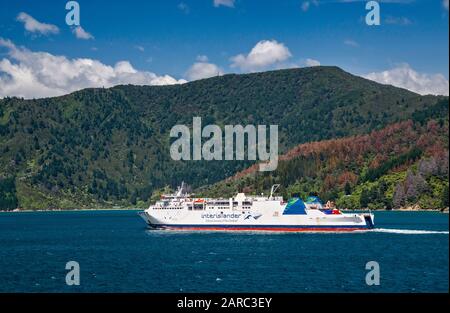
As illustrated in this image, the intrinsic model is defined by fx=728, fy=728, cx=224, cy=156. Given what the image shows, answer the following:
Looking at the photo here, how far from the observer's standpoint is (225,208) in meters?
183

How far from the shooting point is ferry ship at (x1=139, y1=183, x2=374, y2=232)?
175 metres

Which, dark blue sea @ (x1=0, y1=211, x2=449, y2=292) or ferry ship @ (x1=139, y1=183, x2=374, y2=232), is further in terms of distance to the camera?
ferry ship @ (x1=139, y1=183, x2=374, y2=232)

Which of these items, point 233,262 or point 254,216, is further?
point 254,216

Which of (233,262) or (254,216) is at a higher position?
(254,216)

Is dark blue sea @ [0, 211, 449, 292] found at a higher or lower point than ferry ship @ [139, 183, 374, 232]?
lower

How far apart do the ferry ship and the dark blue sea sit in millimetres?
7166

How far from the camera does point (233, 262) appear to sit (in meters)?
113

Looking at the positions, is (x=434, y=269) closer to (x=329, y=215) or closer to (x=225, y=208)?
(x=329, y=215)

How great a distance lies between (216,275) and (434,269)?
30.6m

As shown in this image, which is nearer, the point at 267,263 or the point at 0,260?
the point at 267,263

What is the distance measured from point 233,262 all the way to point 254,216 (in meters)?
66.6

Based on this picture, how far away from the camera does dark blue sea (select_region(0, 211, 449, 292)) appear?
3529 inches

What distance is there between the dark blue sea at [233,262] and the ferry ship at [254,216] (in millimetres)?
7166
